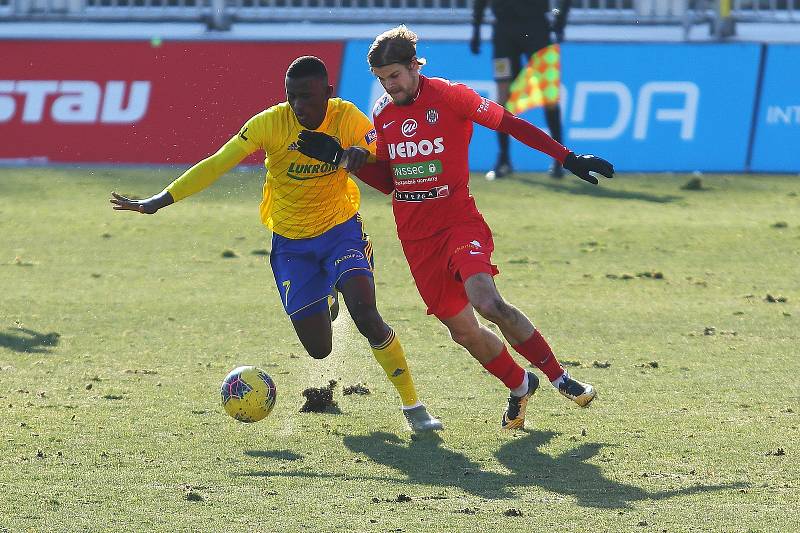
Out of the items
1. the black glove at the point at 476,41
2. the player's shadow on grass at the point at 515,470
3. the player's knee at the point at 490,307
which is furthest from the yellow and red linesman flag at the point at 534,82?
the player's shadow on grass at the point at 515,470

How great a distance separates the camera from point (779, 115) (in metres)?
15.5

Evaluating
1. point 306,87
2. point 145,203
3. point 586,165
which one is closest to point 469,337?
point 586,165

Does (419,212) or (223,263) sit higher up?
(419,212)

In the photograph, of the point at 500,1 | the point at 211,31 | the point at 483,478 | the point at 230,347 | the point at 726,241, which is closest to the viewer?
the point at 483,478

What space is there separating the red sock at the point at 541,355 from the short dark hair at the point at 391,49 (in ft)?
4.72

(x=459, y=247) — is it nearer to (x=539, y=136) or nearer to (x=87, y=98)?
(x=539, y=136)

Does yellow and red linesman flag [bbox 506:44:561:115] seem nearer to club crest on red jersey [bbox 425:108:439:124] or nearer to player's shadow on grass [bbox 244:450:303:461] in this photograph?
club crest on red jersey [bbox 425:108:439:124]

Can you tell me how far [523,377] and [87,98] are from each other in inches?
393

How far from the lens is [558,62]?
15664 mm

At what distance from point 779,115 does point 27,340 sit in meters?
9.61

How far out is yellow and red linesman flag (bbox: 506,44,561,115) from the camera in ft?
50.2

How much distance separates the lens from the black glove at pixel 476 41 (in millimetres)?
15188

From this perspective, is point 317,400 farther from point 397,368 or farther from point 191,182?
point 191,182

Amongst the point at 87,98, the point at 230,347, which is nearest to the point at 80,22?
the point at 87,98
